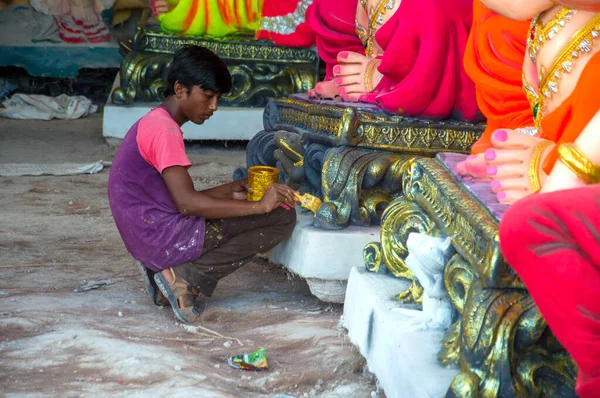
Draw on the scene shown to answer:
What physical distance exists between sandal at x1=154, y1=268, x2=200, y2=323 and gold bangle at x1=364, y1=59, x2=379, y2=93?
1.02 m

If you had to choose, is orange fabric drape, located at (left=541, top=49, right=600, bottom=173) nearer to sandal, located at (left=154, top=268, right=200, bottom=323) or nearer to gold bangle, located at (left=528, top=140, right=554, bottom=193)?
gold bangle, located at (left=528, top=140, right=554, bottom=193)

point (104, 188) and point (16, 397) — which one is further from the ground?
point (16, 397)

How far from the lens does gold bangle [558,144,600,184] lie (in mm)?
1669

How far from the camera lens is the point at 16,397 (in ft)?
7.61

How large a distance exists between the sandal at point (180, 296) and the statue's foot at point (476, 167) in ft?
3.64

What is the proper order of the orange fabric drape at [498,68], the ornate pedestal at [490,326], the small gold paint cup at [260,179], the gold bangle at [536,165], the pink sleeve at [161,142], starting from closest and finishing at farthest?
the ornate pedestal at [490,326] < the gold bangle at [536,165] < the orange fabric drape at [498,68] < the pink sleeve at [161,142] < the small gold paint cup at [260,179]

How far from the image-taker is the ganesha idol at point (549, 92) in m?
1.90

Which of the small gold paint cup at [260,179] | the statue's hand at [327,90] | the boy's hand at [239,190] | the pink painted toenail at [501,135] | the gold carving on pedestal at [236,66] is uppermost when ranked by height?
the pink painted toenail at [501,135]

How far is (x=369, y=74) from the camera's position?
345 cm

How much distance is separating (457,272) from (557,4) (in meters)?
0.62

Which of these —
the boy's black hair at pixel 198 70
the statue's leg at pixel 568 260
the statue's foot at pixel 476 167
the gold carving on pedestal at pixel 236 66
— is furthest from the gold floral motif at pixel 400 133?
the gold carving on pedestal at pixel 236 66

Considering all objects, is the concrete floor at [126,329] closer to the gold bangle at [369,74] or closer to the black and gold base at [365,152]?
the black and gold base at [365,152]

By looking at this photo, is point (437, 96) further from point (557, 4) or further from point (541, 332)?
point (541, 332)

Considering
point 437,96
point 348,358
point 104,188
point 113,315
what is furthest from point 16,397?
point 104,188
